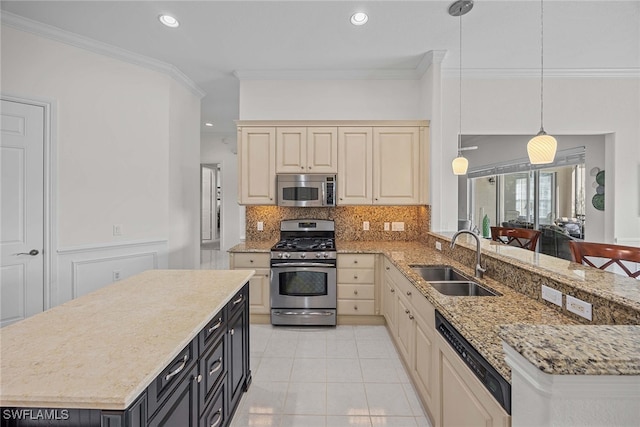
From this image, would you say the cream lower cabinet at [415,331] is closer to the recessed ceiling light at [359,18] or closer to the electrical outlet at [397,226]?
the electrical outlet at [397,226]

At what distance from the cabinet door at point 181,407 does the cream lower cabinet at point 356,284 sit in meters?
2.13

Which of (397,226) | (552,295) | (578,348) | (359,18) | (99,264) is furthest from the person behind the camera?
(397,226)

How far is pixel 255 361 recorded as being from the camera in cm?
259

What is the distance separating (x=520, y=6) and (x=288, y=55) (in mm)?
2159

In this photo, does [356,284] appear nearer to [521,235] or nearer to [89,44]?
[521,235]

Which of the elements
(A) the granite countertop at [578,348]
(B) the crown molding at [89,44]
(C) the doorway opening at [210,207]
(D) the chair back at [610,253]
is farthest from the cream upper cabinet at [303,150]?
(C) the doorway opening at [210,207]

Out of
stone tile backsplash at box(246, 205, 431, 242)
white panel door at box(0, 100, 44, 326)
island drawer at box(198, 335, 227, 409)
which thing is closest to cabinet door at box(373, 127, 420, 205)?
stone tile backsplash at box(246, 205, 431, 242)

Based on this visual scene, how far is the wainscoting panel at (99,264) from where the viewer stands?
2885mm

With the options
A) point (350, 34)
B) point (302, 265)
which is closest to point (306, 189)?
point (302, 265)

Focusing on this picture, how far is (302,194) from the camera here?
11.4 feet

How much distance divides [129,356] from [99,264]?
8.88 ft

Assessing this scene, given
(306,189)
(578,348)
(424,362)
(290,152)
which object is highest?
(290,152)

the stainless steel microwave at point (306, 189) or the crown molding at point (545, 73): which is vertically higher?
the crown molding at point (545, 73)

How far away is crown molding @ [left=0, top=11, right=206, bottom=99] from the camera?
102 inches
